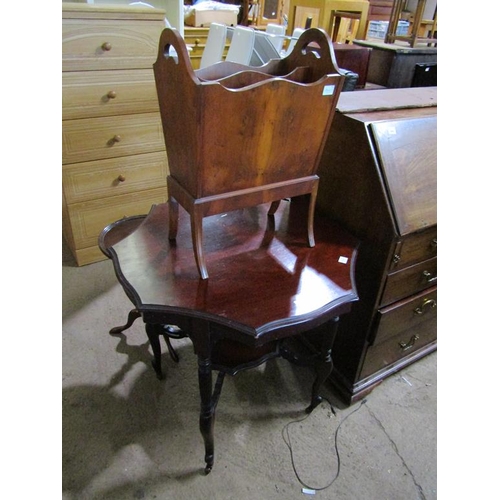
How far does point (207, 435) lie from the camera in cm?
104

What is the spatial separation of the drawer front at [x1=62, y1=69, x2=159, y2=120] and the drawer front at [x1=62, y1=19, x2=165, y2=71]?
1.3 inches

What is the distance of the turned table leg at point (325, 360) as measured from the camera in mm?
1044

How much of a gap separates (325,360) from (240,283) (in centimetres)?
44

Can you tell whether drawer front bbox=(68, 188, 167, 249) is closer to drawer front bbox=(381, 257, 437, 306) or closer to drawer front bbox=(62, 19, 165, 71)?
drawer front bbox=(62, 19, 165, 71)

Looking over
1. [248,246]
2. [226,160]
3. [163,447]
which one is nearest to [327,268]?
[248,246]

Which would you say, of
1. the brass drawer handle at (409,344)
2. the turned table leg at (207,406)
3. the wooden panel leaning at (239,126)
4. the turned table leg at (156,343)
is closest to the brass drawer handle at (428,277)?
the brass drawer handle at (409,344)

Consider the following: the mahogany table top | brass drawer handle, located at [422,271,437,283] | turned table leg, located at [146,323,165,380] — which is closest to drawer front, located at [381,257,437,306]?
brass drawer handle, located at [422,271,437,283]

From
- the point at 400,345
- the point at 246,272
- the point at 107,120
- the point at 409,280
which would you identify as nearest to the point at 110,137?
the point at 107,120

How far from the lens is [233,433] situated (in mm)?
1243

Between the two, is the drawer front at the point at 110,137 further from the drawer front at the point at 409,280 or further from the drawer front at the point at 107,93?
the drawer front at the point at 409,280

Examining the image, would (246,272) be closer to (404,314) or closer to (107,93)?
(404,314)

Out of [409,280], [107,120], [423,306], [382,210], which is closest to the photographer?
[382,210]

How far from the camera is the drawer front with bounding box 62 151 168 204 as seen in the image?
174 cm

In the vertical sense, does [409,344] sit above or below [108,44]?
below
